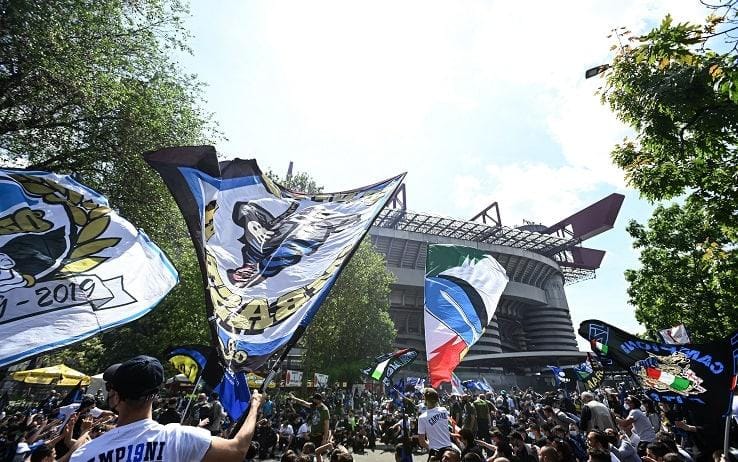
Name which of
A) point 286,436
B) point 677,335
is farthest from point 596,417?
point 677,335

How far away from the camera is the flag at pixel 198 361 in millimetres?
3557

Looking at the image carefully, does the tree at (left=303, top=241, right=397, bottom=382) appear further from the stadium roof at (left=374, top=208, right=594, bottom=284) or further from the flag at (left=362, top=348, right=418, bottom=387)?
the stadium roof at (left=374, top=208, right=594, bottom=284)

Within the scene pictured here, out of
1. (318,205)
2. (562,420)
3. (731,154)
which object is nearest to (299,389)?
(562,420)

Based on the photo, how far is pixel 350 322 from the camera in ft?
102

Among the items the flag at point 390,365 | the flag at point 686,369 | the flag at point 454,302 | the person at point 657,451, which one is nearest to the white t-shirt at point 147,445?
the person at point 657,451

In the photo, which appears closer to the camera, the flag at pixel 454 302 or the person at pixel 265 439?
the flag at pixel 454 302

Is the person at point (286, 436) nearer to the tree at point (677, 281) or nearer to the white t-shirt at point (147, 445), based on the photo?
the white t-shirt at point (147, 445)

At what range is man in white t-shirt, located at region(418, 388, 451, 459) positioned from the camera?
6445 mm

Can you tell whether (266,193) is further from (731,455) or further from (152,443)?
(731,455)

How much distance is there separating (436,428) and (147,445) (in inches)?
217

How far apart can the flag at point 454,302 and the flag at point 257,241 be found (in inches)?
176

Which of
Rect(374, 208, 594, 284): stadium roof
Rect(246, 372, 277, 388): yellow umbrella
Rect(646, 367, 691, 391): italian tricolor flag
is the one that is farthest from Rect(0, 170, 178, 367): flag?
Rect(374, 208, 594, 284): stadium roof

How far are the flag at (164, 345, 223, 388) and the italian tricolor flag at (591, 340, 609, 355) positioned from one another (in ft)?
23.0

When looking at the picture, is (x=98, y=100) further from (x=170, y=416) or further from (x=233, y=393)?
(x=233, y=393)
